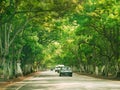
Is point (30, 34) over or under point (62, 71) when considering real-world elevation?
over

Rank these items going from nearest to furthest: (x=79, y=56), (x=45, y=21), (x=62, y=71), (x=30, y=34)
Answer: (x=45, y=21) < (x=30, y=34) < (x=62, y=71) < (x=79, y=56)

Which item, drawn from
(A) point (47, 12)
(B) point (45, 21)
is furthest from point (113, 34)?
(A) point (47, 12)

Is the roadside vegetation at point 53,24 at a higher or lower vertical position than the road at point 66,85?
higher

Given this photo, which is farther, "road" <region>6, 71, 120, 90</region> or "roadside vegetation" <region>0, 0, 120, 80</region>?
"roadside vegetation" <region>0, 0, 120, 80</region>

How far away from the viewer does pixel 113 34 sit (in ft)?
179

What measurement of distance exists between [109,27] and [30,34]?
11163 mm

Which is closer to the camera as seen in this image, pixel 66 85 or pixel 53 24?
pixel 66 85

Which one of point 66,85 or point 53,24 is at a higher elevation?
point 53,24

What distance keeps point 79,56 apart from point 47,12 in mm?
59179

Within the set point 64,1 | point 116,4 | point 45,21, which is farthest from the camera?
point 116,4

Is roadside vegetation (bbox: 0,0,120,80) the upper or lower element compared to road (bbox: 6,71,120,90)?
upper

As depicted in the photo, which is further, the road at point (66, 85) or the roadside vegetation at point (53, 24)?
the roadside vegetation at point (53, 24)

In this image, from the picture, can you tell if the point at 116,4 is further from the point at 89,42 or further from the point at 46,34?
the point at 46,34

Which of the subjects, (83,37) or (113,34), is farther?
(83,37)
